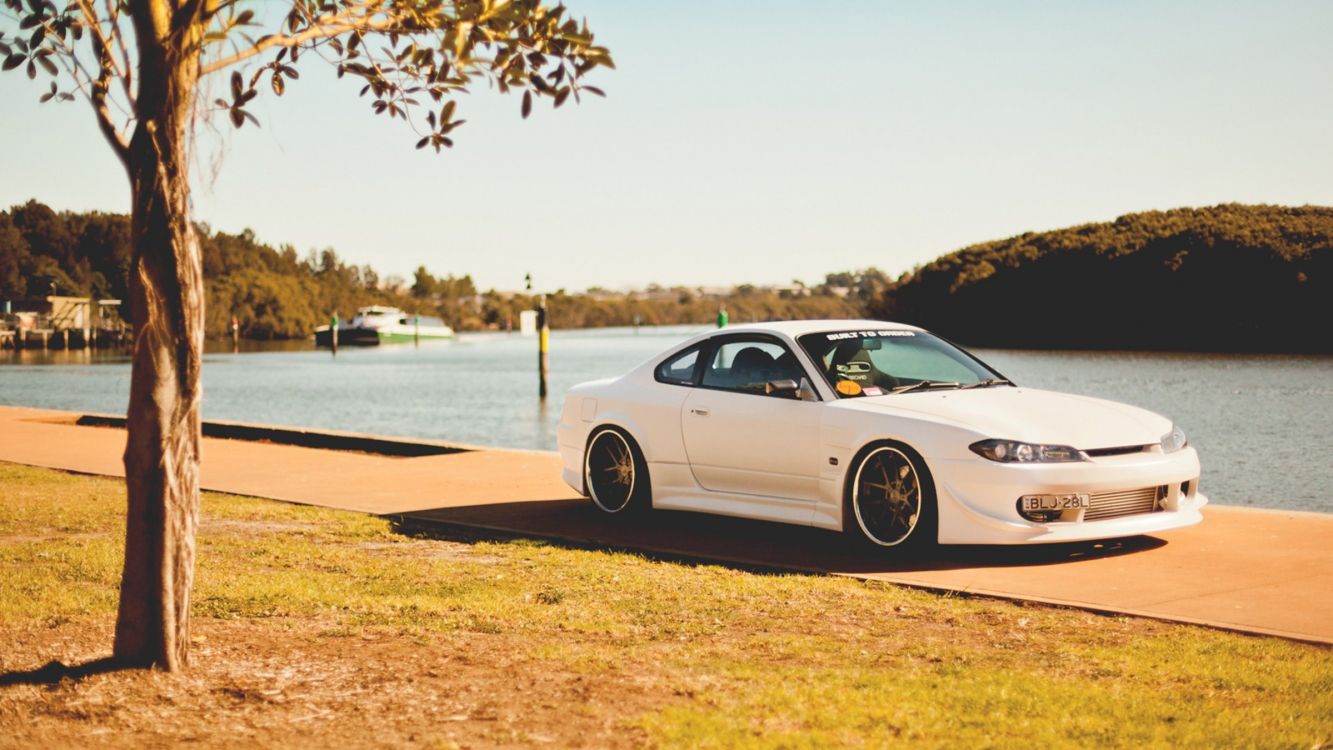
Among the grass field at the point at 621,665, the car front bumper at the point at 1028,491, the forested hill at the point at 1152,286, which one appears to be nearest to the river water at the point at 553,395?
the forested hill at the point at 1152,286

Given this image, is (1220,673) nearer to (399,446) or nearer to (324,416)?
(399,446)

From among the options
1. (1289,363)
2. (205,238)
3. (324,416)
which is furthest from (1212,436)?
(205,238)

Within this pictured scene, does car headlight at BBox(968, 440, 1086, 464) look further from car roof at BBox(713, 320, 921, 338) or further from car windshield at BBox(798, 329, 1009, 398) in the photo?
car roof at BBox(713, 320, 921, 338)

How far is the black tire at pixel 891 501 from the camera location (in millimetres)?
8805

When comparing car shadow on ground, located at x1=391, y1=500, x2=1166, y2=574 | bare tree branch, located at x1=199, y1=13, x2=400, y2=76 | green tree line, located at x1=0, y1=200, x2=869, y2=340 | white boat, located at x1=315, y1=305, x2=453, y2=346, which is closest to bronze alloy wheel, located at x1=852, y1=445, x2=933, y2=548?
car shadow on ground, located at x1=391, y1=500, x2=1166, y2=574

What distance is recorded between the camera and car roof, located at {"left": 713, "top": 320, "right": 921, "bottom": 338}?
10.1 m

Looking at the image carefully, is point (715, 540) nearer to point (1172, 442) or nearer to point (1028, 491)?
point (1028, 491)

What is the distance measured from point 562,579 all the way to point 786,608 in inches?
58.8

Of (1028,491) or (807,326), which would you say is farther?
(807,326)

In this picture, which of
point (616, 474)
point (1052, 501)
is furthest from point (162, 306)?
point (616, 474)

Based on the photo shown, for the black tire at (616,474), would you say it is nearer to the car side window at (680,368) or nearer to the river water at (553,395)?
the car side window at (680,368)

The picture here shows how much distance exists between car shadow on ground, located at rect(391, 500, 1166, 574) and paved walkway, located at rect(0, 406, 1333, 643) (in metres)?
0.01

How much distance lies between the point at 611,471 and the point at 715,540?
4.48ft

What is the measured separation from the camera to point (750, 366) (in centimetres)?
1014
